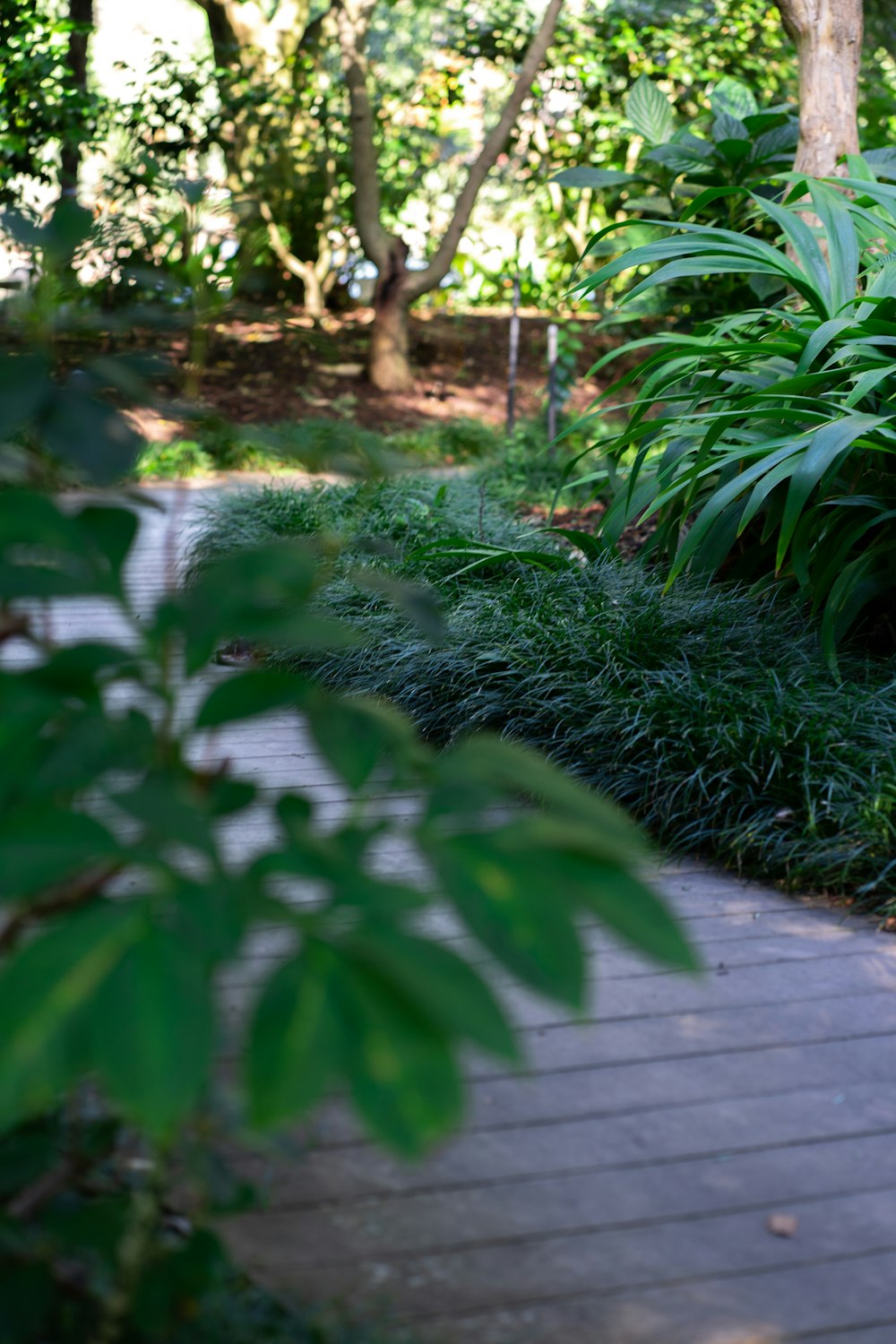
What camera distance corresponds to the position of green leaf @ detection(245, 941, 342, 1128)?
0.64 m

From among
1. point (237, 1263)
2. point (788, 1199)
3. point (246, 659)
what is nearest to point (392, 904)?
point (237, 1263)

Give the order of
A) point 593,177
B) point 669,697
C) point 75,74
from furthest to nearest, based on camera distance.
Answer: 1. point 75,74
2. point 593,177
3. point 669,697

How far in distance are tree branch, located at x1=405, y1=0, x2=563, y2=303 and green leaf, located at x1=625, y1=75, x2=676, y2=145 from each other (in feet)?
8.19

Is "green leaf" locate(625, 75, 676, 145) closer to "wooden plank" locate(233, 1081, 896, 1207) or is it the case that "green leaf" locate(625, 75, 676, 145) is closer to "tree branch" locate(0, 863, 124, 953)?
"wooden plank" locate(233, 1081, 896, 1207)

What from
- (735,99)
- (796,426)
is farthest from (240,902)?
(735,99)

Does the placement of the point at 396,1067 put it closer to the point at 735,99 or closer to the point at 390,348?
the point at 735,99

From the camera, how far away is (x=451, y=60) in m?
10.1

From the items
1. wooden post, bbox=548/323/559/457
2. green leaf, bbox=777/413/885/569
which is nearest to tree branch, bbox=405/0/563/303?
wooden post, bbox=548/323/559/457

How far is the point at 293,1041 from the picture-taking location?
666 millimetres

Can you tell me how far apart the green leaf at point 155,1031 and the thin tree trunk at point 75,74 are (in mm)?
8227

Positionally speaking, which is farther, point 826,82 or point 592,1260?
point 826,82

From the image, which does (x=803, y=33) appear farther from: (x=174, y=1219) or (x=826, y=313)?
(x=174, y=1219)

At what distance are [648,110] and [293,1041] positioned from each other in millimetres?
6057

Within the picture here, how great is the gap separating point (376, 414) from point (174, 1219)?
7.59m
